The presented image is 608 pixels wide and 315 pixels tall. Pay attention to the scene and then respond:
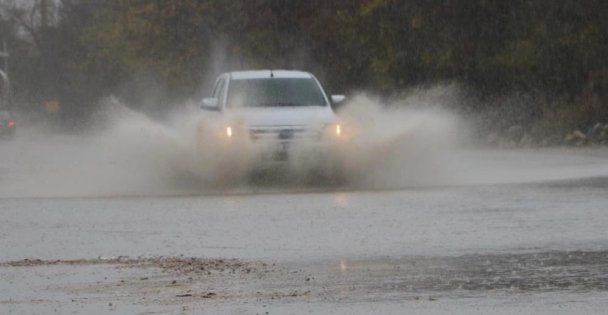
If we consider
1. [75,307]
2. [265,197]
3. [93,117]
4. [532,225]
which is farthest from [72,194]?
[93,117]

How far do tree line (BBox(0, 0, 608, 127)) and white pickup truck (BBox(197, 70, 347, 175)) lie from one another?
17151mm

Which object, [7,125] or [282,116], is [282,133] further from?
[7,125]

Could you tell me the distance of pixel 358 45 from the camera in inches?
1903

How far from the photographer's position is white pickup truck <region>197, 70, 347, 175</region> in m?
23.0

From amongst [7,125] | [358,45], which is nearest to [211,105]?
[358,45]

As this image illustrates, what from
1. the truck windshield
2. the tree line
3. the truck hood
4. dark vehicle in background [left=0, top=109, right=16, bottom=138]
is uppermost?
the truck windshield

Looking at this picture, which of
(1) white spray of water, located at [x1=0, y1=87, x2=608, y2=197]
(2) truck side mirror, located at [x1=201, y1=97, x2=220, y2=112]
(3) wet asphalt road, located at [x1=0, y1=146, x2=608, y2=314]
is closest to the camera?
(3) wet asphalt road, located at [x1=0, y1=146, x2=608, y2=314]

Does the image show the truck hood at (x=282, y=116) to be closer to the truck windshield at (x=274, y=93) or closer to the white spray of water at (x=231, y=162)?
the white spray of water at (x=231, y=162)

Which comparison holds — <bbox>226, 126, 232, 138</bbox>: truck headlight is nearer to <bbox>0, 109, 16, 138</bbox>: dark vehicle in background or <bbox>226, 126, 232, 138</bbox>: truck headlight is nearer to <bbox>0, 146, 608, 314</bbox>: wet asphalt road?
<bbox>0, 146, 608, 314</bbox>: wet asphalt road

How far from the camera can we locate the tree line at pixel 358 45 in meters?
42.7

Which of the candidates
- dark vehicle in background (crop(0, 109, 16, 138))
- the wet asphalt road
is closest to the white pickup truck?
the wet asphalt road

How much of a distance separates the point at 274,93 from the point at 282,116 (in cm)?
164

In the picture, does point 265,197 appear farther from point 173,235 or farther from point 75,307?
point 75,307

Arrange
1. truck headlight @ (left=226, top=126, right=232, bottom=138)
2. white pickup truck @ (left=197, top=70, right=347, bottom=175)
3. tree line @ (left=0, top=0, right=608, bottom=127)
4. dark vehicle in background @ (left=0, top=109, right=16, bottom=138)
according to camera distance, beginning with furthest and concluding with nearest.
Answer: dark vehicle in background @ (left=0, top=109, right=16, bottom=138) → tree line @ (left=0, top=0, right=608, bottom=127) → truck headlight @ (left=226, top=126, right=232, bottom=138) → white pickup truck @ (left=197, top=70, right=347, bottom=175)
